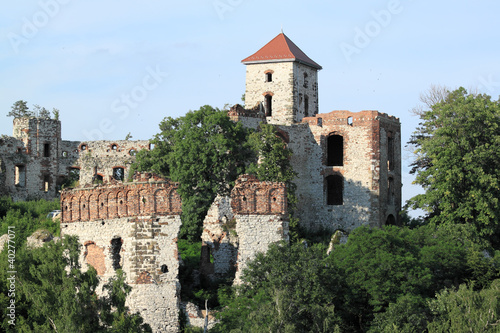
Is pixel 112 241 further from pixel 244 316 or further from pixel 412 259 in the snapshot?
pixel 412 259

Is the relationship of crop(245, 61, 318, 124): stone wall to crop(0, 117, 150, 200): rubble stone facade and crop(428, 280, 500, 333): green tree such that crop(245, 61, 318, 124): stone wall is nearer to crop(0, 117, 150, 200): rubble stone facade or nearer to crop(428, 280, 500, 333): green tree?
crop(0, 117, 150, 200): rubble stone facade

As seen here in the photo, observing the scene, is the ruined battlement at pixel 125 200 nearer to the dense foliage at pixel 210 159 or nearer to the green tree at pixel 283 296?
the green tree at pixel 283 296

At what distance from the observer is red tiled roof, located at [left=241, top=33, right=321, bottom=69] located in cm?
5800

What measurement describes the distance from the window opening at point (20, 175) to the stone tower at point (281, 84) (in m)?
13.9

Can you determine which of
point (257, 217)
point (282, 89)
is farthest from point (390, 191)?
point (257, 217)

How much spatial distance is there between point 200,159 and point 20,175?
1633 centimetres

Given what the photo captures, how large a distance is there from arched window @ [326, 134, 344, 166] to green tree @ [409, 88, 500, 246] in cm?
685

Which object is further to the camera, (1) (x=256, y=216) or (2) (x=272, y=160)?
(2) (x=272, y=160)

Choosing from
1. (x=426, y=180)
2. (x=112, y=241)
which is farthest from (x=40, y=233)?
(x=426, y=180)

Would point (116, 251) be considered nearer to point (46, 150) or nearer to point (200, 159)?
point (200, 159)

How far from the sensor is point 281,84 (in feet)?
190

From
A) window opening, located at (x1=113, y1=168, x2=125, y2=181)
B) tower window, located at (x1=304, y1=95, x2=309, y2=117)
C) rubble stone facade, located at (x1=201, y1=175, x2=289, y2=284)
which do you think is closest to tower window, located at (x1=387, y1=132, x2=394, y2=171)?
tower window, located at (x1=304, y1=95, x2=309, y2=117)

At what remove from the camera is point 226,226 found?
39.9 m

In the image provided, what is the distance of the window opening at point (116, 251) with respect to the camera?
3506 cm
